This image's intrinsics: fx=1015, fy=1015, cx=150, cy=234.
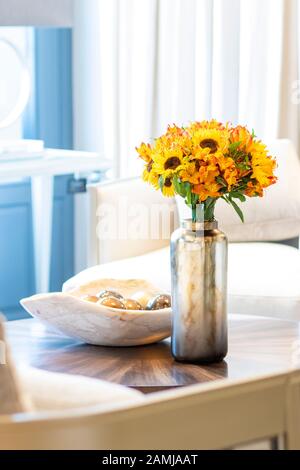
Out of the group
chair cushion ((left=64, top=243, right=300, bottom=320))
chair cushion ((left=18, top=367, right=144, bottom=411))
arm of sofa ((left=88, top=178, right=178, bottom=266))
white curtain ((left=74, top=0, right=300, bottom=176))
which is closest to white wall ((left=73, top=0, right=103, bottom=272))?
white curtain ((left=74, top=0, right=300, bottom=176))

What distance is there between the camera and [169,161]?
6.86 ft

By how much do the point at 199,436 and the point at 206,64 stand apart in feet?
11.0

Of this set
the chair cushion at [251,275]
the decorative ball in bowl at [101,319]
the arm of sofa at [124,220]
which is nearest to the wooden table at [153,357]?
the decorative ball in bowl at [101,319]

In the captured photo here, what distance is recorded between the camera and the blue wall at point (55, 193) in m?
4.29

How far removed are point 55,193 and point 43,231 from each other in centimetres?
47

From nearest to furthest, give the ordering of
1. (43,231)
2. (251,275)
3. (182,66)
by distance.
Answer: (251,275)
(43,231)
(182,66)

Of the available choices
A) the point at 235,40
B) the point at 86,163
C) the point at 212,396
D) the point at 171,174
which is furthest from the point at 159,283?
the point at 212,396

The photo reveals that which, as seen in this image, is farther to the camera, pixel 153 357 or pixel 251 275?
pixel 251 275

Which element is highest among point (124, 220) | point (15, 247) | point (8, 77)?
point (8, 77)

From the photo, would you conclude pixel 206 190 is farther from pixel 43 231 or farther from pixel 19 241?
pixel 19 241

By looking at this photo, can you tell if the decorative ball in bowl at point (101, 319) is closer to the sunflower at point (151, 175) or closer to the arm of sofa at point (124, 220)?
the sunflower at point (151, 175)

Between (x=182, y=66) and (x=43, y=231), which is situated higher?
(x=182, y=66)

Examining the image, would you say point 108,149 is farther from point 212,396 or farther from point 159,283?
point 212,396

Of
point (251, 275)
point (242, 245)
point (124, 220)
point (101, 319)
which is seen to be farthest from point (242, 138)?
point (242, 245)
